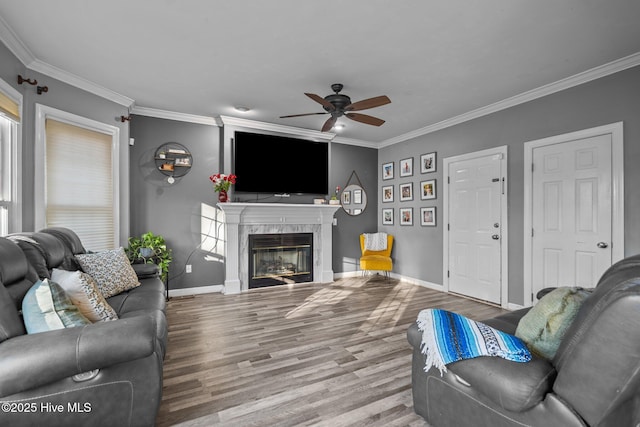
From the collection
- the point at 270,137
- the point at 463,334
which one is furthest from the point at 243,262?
the point at 463,334

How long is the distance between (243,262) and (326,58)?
10.4ft

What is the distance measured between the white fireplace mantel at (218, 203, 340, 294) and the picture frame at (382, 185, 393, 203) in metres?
1.16

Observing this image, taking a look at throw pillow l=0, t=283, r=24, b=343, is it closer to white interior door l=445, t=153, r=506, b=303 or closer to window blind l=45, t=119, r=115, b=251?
window blind l=45, t=119, r=115, b=251

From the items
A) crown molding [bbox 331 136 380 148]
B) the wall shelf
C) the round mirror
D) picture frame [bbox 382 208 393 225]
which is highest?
crown molding [bbox 331 136 380 148]

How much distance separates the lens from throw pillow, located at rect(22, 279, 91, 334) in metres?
1.41

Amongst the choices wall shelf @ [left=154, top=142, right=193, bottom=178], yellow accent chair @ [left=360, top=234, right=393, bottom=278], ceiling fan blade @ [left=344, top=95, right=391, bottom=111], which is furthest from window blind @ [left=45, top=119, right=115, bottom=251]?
yellow accent chair @ [left=360, top=234, right=393, bottom=278]

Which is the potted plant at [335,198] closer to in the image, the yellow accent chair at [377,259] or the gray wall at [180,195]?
the yellow accent chair at [377,259]

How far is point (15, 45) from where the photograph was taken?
2.56 metres

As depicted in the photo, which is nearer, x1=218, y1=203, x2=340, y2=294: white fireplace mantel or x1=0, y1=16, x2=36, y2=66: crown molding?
x1=0, y1=16, x2=36, y2=66: crown molding

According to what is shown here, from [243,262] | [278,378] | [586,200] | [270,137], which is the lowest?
[278,378]

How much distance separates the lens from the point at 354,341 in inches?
112

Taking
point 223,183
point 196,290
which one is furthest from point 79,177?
point 196,290

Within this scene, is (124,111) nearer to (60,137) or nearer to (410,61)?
(60,137)

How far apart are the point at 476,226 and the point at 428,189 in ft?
3.36
